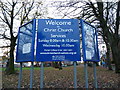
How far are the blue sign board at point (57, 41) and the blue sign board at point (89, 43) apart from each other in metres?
0.21

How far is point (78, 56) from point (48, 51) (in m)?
0.95

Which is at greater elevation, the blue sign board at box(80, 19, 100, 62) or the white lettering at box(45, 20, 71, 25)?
the white lettering at box(45, 20, 71, 25)

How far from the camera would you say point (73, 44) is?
181 inches

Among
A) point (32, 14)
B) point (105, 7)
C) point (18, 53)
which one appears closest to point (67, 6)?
point (105, 7)

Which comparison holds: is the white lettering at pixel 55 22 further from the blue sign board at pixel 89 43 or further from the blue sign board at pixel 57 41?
the blue sign board at pixel 89 43

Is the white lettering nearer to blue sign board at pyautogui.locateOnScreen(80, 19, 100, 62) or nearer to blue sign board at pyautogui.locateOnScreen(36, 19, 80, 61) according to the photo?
blue sign board at pyautogui.locateOnScreen(36, 19, 80, 61)

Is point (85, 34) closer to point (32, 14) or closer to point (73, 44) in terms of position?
point (73, 44)

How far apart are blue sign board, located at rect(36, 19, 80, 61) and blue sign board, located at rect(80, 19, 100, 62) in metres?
0.21

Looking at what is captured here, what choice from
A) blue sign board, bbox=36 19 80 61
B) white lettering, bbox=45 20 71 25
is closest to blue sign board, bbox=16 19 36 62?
blue sign board, bbox=36 19 80 61

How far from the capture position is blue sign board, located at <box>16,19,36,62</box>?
4691 mm

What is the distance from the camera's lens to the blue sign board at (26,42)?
4691 millimetres

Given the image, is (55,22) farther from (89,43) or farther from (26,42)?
(89,43)

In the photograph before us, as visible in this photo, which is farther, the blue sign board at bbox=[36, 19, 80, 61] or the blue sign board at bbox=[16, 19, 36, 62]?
the blue sign board at bbox=[16, 19, 36, 62]

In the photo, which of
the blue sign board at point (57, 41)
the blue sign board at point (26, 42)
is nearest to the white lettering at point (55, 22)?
the blue sign board at point (57, 41)
